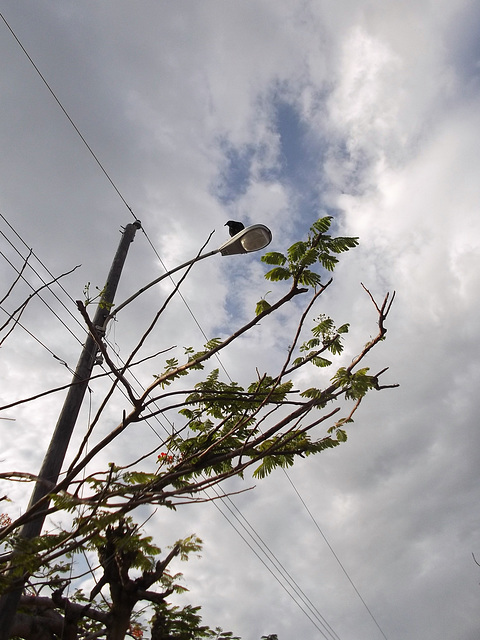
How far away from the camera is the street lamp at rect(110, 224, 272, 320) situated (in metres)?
4.94

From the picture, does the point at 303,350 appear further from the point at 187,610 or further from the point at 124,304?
the point at 187,610

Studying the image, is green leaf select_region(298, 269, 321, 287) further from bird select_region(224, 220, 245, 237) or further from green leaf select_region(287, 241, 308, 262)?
bird select_region(224, 220, 245, 237)

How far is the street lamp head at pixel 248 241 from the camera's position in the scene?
194 inches

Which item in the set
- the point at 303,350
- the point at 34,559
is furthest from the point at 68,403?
the point at 303,350

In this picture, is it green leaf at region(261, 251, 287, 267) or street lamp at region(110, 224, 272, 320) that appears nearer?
green leaf at region(261, 251, 287, 267)

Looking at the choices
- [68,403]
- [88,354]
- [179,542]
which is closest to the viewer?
[68,403]

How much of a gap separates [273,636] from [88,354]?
21.8 metres

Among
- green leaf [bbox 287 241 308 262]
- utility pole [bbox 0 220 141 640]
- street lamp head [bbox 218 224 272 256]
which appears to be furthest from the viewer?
street lamp head [bbox 218 224 272 256]

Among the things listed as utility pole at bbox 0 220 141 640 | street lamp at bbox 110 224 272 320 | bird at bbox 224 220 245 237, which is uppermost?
bird at bbox 224 220 245 237

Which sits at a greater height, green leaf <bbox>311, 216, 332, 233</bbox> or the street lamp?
the street lamp

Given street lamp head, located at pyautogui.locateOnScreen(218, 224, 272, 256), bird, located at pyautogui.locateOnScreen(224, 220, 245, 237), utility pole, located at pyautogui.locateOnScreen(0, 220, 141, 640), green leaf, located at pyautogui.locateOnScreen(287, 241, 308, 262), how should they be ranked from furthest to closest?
bird, located at pyautogui.locateOnScreen(224, 220, 245, 237) → street lamp head, located at pyautogui.locateOnScreen(218, 224, 272, 256) → utility pole, located at pyautogui.locateOnScreen(0, 220, 141, 640) → green leaf, located at pyautogui.locateOnScreen(287, 241, 308, 262)

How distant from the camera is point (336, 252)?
3371 millimetres

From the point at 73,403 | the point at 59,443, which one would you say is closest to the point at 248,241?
the point at 73,403

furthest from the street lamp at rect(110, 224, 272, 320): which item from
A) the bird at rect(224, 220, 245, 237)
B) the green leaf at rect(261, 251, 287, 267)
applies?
the green leaf at rect(261, 251, 287, 267)
